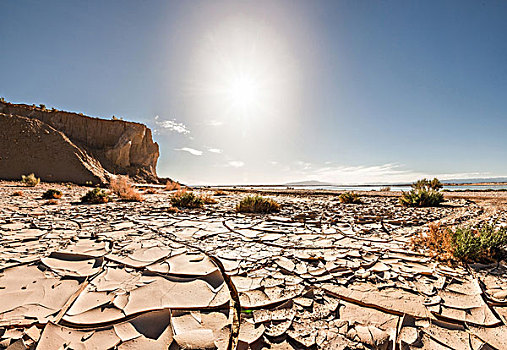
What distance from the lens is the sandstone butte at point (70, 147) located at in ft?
54.4

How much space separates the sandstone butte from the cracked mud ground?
62.1 ft

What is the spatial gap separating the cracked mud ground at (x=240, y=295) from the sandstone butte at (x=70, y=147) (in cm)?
1893

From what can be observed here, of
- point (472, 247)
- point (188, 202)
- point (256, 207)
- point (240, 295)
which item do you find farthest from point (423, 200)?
point (240, 295)

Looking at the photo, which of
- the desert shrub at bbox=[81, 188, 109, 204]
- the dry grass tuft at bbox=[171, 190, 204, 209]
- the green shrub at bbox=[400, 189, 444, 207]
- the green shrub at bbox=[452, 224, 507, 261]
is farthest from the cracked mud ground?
the green shrub at bbox=[400, 189, 444, 207]

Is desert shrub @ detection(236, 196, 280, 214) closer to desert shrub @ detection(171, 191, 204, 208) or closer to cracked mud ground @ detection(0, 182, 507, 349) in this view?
desert shrub @ detection(171, 191, 204, 208)

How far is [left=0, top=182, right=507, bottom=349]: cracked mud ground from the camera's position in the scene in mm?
1216

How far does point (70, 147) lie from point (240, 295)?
23.8 metres

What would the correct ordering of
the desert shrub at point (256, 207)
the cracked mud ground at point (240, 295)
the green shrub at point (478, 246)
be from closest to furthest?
1. the cracked mud ground at point (240, 295)
2. the green shrub at point (478, 246)
3. the desert shrub at point (256, 207)

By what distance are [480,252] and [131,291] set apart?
3371mm

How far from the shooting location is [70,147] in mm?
18812

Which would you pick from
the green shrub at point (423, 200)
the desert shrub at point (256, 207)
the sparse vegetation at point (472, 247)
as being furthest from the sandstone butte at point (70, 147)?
the sparse vegetation at point (472, 247)

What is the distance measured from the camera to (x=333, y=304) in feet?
5.04

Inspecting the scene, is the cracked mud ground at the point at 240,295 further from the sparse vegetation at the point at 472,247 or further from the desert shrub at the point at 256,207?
the desert shrub at the point at 256,207

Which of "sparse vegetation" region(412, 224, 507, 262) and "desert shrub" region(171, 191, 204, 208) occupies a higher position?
"desert shrub" region(171, 191, 204, 208)
